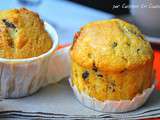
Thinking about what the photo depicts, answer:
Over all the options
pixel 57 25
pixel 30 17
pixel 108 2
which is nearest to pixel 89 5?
pixel 108 2

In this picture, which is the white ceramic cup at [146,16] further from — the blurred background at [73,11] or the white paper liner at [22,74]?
the white paper liner at [22,74]

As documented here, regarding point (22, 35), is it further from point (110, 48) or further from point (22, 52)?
point (110, 48)

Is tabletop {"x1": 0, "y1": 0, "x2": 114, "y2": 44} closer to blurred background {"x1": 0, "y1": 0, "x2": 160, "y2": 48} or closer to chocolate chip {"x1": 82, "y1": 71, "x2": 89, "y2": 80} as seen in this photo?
blurred background {"x1": 0, "y1": 0, "x2": 160, "y2": 48}

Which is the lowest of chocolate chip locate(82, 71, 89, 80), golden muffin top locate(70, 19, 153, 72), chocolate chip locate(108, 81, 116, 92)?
chocolate chip locate(108, 81, 116, 92)

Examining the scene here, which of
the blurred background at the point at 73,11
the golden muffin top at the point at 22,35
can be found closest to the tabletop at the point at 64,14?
the blurred background at the point at 73,11

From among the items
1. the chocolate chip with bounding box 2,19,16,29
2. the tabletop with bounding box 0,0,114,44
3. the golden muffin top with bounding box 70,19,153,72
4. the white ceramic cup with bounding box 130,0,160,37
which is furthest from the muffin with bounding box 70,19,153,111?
the tabletop with bounding box 0,0,114,44

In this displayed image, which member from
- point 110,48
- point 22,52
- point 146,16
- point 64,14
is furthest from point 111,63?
point 64,14
